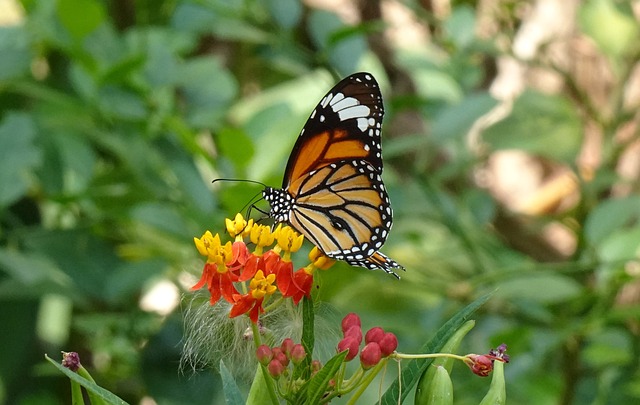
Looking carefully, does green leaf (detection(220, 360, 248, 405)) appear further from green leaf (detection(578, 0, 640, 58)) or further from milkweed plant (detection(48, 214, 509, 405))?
green leaf (detection(578, 0, 640, 58))

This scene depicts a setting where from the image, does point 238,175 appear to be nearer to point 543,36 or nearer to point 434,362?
point 434,362

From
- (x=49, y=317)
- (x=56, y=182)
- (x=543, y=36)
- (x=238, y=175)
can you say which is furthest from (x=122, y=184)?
(x=543, y=36)

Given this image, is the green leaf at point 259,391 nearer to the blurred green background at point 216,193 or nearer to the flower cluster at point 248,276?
the flower cluster at point 248,276

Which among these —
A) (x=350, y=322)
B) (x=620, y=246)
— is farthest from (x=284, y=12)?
(x=350, y=322)

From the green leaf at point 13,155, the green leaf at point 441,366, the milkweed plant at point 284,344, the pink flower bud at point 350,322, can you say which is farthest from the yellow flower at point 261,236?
the green leaf at point 13,155

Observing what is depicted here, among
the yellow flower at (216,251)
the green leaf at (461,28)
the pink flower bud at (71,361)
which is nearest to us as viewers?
the pink flower bud at (71,361)

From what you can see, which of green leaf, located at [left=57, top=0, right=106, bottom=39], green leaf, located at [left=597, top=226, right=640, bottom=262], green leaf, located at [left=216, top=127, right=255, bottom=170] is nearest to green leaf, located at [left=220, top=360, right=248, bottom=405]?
green leaf, located at [left=216, top=127, right=255, bottom=170]
